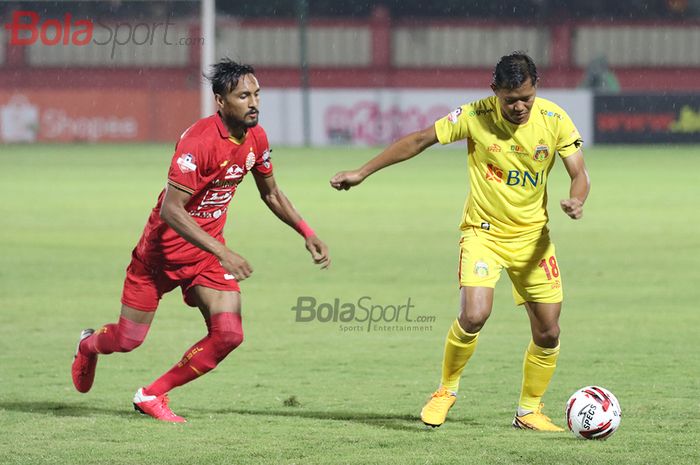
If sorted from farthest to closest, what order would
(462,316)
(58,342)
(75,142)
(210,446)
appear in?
(75,142)
(58,342)
(462,316)
(210,446)

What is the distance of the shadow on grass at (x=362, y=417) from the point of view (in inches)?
295

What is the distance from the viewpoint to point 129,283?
309 inches

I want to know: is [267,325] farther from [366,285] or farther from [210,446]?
[210,446]

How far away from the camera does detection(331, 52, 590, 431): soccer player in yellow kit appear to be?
7.40 m

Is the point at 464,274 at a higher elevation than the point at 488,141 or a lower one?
lower

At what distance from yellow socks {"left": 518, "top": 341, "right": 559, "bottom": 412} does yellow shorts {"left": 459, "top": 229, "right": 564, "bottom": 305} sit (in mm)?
337

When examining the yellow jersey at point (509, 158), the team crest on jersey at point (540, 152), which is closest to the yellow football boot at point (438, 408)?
the yellow jersey at point (509, 158)

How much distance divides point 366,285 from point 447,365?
20.8 ft

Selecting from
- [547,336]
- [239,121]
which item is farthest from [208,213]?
[547,336]

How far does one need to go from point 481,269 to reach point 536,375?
0.71 metres

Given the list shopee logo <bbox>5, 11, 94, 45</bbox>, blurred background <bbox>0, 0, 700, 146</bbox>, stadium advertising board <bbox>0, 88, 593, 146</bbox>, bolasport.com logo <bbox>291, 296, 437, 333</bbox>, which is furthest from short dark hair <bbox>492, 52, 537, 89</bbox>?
shopee logo <bbox>5, 11, 94, 45</bbox>

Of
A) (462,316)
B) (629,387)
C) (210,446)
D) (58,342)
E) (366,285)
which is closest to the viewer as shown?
(210,446)

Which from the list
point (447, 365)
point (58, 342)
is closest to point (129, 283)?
point (447, 365)

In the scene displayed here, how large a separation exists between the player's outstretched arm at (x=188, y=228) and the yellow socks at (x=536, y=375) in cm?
178
